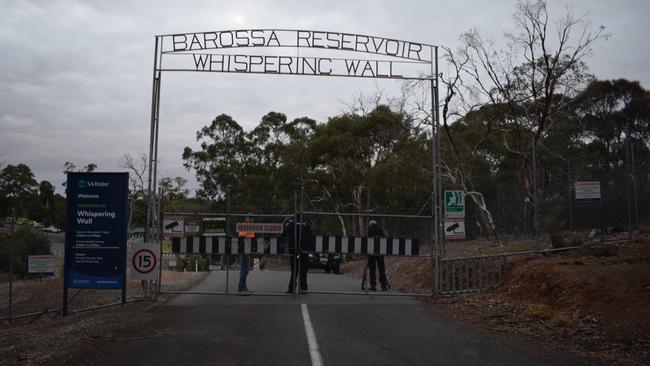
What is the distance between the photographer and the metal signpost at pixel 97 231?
12.1 m

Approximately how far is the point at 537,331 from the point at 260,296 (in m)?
6.54

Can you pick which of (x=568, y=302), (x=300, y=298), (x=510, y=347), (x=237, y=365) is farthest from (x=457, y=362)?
(x=300, y=298)

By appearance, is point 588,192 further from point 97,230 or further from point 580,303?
point 97,230

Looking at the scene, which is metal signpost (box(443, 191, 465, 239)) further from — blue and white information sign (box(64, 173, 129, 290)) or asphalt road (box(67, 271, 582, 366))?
blue and white information sign (box(64, 173, 129, 290))

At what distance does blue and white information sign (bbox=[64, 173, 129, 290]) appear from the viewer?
1213cm

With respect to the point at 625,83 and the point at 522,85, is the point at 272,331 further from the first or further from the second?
the point at 625,83

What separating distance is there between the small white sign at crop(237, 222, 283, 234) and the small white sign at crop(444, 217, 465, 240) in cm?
370

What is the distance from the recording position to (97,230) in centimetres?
1220

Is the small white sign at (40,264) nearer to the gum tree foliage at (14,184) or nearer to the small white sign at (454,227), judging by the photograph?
the small white sign at (454,227)

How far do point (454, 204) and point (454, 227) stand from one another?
1.70ft

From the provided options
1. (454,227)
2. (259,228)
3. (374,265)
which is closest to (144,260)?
(259,228)

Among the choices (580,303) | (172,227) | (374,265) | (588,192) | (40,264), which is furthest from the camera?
(588,192)

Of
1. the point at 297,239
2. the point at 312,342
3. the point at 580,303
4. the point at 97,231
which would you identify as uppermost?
the point at 97,231

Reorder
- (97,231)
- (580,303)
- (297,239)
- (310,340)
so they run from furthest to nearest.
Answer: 1. (297,239)
2. (97,231)
3. (580,303)
4. (310,340)
